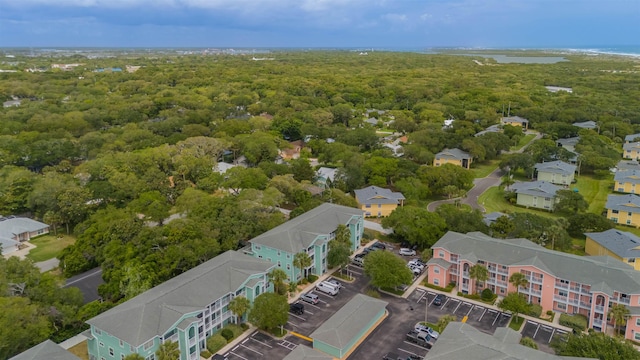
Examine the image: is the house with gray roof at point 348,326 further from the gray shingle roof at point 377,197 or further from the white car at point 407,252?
the gray shingle roof at point 377,197

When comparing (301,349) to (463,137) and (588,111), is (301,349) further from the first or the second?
(588,111)

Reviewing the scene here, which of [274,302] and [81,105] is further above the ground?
[81,105]

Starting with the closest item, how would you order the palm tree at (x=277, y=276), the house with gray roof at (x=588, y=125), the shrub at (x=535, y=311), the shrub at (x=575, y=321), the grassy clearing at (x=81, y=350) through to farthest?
the grassy clearing at (x=81, y=350)
the shrub at (x=575, y=321)
the shrub at (x=535, y=311)
the palm tree at (x=277, y=276)
the house with gray roof at (x=588, y=125)

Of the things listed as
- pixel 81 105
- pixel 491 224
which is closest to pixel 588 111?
pixel 491 224

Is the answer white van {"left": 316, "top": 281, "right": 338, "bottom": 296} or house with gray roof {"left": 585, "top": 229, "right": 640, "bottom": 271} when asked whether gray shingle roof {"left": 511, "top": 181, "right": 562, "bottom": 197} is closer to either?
house with gray roof {"left": 585, "top": 229, "right": 640, "bottom": 271}

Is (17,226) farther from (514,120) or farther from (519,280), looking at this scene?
(514,120)

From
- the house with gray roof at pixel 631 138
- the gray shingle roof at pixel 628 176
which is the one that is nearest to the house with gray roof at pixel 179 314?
the gray shingle roof at pixel 628 176

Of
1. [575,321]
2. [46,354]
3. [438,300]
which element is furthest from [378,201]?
[46,354]
